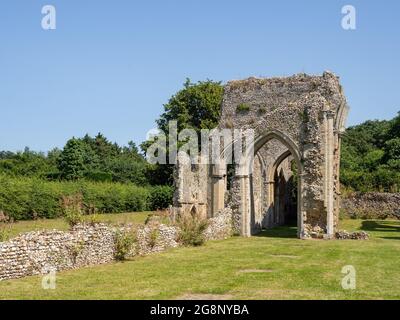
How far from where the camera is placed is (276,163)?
28031 millimetres

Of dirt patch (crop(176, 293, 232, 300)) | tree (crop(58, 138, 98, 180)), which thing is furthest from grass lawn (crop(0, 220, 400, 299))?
tree (crop(58, 138, 98, 180))

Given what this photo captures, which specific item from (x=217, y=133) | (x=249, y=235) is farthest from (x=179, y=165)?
(x=249, y=235)

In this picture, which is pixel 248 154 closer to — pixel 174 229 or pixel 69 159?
pixel 174 229

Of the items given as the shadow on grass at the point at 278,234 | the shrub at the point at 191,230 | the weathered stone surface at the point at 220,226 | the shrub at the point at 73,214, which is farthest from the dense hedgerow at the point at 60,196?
the shrub at the point at 73,214

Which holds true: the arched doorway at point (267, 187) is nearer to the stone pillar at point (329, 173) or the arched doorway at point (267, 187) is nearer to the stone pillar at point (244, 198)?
the stone pillar at point (244, 198)

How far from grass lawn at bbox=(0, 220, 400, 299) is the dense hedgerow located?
10.9 metres

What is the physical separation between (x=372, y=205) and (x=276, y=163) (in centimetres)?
862

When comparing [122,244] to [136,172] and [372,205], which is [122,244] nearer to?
[372,205]

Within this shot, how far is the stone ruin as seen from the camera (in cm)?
2034

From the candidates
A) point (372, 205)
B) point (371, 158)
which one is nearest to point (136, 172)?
point (371, 158)

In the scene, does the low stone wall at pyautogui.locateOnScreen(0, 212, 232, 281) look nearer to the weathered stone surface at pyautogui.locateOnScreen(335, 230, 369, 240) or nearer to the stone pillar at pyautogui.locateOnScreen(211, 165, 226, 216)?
the weathered stone surface at pyautogui.locateOnScreen(335, 230, 369, 240)

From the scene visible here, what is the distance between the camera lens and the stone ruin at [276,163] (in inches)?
801

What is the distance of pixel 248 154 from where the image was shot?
22.3m
